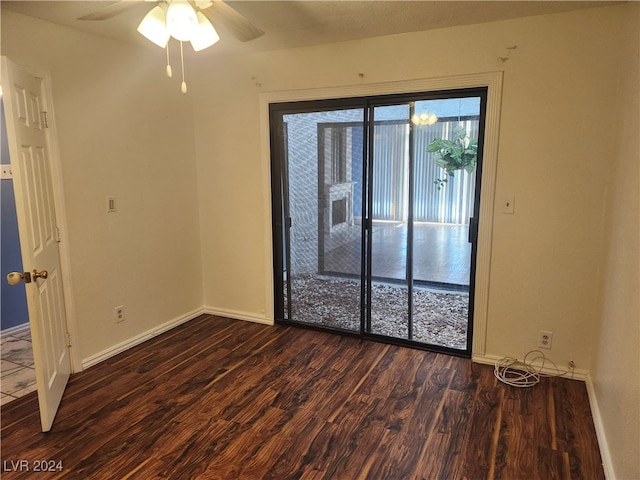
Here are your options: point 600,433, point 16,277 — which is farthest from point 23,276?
point 600,433

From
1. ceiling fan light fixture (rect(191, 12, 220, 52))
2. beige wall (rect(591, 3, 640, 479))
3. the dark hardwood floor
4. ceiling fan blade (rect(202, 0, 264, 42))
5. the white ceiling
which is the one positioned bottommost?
the dark hardwood floor

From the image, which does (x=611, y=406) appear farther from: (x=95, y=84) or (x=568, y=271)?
(x=95, y=84)

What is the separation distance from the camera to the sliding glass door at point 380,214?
125 inches

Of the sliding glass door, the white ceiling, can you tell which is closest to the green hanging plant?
the sliding glass door

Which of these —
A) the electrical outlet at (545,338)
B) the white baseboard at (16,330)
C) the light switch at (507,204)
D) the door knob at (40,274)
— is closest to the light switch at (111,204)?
the door knob at (40,274)

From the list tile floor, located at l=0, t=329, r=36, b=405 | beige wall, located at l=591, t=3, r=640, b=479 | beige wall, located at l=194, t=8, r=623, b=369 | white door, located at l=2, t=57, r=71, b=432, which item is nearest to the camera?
beige wall, located at l=591, t=3, r=640, b=479

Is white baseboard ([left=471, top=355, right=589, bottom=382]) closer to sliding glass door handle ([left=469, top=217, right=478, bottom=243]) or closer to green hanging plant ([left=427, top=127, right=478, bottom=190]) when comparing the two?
sliding glass door handle ([left=469, top=217, right=478, bottom=243])

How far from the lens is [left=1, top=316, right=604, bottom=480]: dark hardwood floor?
214 cm

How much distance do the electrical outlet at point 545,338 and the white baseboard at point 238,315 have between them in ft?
7.51

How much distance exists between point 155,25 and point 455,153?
7.10 feet

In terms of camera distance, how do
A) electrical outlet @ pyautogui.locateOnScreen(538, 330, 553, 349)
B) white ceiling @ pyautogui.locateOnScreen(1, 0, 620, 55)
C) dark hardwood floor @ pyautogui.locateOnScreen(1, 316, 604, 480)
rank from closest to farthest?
dark hardwood floor @ pyautogui.locateOnScreen(1, 316, 604, 480) < white ceiling @ pyautogui.locateOnScreen(1, 0, 620, 55) < electrical outlet @ pyautogui.locateOnScreen(538, 330, 553, 349)

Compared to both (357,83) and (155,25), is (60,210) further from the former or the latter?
(357,83)

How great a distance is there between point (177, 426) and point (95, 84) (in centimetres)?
248

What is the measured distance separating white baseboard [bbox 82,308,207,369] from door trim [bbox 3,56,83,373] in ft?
0.36
